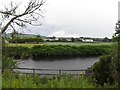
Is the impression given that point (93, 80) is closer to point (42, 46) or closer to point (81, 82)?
point (81, 82)

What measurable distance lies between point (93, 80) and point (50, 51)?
39244 millimetres

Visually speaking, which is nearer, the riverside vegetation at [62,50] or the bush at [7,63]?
A: the bush at [7,63]

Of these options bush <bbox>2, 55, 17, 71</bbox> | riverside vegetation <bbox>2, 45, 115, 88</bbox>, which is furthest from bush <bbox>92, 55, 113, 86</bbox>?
bush <bbox>2, 55, 17, 71</bbox>

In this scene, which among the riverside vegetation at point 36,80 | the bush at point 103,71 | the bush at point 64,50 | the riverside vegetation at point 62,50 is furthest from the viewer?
the bush at point 64,50

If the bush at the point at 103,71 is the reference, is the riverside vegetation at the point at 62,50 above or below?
below

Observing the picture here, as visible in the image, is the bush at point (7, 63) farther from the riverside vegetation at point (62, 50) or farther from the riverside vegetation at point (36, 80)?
the riverside vegetation at point (62, 50)

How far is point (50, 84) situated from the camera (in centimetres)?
795

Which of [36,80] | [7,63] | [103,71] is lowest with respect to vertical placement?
[36,80]

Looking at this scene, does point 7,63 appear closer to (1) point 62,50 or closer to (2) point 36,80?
(2) point 36,80

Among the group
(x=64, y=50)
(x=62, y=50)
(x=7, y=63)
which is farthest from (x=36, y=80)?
(x=62, y=50)

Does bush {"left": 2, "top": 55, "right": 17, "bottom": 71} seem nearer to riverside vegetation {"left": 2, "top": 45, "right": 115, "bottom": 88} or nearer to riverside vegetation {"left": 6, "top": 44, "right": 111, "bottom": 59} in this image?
riverside vegetation {"left": 2, "top": 45, "right": 115, "bottom": 88}

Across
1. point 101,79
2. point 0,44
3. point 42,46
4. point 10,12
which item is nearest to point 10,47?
point 0,44

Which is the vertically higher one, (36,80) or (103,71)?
(103,71)

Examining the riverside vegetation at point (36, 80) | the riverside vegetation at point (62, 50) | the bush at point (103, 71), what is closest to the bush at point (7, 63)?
the riverside vegetation at point (36, 80)
